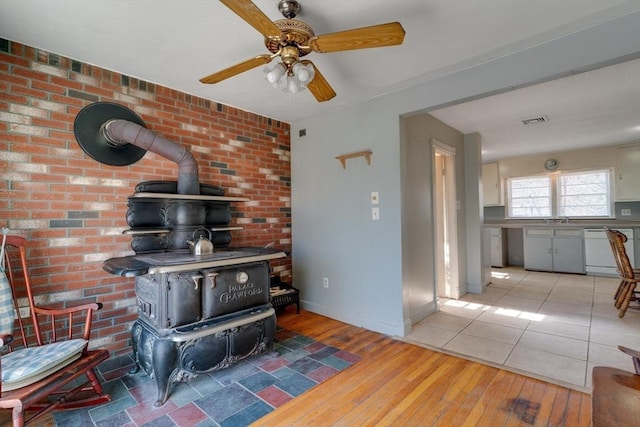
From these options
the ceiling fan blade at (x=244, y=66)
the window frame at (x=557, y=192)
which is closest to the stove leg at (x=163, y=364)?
the ceiling fan blade at (x=244, y=66)

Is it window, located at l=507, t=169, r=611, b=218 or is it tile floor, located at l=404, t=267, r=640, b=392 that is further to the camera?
window, located at l=507, t=169, r=611, b=218

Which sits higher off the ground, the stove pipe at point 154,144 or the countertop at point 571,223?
the stove pipe at point 154,144

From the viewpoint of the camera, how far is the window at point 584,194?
18.5 feet

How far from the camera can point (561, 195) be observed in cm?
605

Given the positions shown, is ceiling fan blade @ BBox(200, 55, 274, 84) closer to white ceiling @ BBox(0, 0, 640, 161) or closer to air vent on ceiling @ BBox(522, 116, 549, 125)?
white ceiling @ BBox(0, 0, 640, 161)

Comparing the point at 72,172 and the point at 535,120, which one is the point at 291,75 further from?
the point at 535,120

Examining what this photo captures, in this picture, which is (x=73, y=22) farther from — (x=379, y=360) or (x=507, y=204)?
(x=507, y=204)

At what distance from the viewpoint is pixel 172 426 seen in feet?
5.41

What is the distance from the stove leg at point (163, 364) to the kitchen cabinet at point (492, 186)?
6.69 m

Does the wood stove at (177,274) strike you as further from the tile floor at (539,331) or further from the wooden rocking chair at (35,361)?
the tile floor at (539,331)

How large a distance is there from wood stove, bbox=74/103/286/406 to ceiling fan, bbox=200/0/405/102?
109 cm

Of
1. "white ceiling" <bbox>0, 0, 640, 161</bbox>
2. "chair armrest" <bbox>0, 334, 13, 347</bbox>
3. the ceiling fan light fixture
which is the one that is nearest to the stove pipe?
"white ceiling" <bbox>0, 0, 640, 161</bbox>

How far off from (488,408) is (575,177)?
20.3ft

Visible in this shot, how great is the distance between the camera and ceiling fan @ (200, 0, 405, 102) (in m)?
1.41
